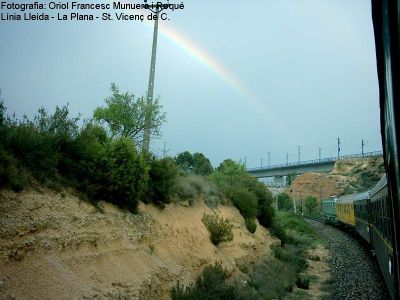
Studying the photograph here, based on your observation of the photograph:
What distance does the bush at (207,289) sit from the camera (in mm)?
11847

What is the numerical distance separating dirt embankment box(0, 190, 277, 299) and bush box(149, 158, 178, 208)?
60 cm

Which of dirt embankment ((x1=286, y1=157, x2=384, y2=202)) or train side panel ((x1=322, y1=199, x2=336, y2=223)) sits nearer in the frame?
train side panel ((x1=322, y1=199, x2=336, y2=223))

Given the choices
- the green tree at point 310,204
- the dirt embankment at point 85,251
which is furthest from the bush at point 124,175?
the green tree at point 310,204

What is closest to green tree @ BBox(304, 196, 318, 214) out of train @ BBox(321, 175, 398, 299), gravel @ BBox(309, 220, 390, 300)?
train @ BBox(321, 175, 398, 299)

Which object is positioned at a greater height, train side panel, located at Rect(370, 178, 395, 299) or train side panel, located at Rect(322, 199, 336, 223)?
train side panel, located at Rect(322, 199, 336, 223)

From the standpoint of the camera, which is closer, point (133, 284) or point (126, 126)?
point (133, 284)

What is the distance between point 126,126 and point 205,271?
10.5 m

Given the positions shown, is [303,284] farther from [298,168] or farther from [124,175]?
[298,168]

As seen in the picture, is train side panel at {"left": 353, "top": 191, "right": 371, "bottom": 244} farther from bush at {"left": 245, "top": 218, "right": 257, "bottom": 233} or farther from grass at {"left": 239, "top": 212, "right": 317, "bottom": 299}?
bush at {"left": 245, "top": 218, "right": 257, "bottom": 233}

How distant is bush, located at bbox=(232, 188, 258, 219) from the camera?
26922 millimetres

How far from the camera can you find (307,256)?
28.0 meters

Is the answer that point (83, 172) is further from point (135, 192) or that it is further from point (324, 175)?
point (324, 175)

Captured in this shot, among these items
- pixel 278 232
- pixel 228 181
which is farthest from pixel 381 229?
pixel 278 232

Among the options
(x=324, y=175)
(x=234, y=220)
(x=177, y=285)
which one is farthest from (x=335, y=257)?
(x=324, y=175)
